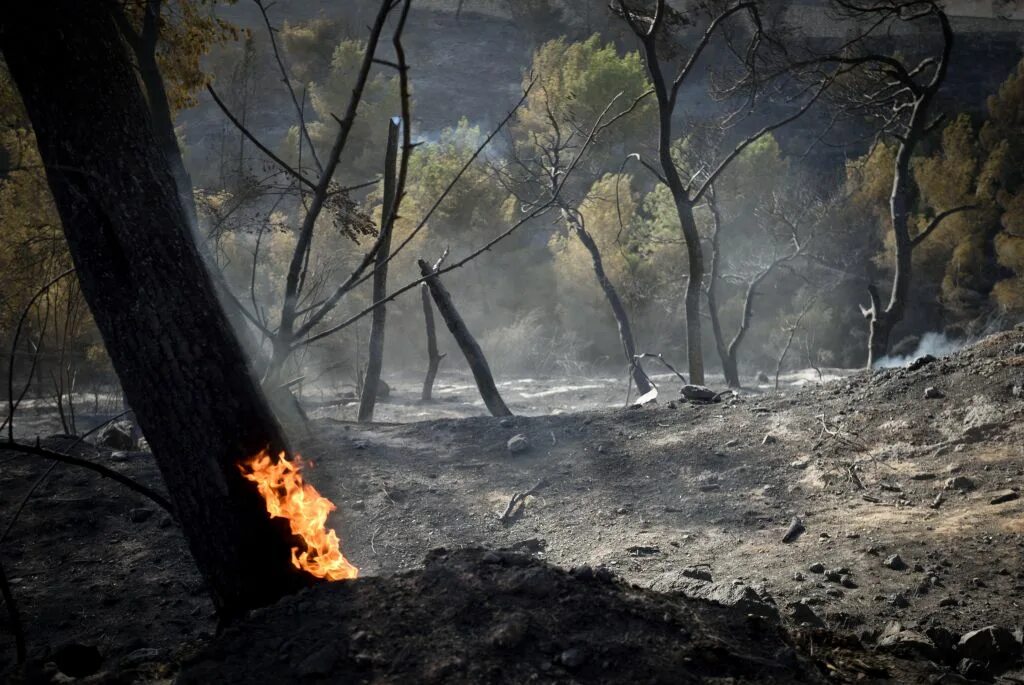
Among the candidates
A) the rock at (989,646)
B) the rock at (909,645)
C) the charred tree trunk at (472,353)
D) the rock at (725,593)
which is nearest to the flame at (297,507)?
the rock at (725,593)

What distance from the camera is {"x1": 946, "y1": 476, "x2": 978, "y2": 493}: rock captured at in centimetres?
526

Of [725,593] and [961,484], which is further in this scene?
[961,484]

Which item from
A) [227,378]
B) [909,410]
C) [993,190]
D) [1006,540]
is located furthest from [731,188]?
[227,378]

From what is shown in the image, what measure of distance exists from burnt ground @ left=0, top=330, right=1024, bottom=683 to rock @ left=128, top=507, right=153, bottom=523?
0.07ft

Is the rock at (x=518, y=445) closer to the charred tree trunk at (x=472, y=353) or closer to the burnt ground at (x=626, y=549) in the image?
the burnt ground at (x=626, y=549)

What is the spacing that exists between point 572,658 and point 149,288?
2.03m

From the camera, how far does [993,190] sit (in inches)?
1089

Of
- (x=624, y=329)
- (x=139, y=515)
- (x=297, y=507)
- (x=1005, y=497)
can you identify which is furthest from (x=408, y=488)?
(x=624, y=329)

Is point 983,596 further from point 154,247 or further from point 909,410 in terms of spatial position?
point 154,247

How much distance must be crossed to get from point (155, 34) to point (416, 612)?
7.27 metres

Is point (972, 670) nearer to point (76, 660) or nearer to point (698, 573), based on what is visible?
point (698, 573)

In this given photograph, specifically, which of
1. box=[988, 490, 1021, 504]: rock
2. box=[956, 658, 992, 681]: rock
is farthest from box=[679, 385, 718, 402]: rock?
box=[956, 658, 992, 681]: rock

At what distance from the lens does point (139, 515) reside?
5.98 metres

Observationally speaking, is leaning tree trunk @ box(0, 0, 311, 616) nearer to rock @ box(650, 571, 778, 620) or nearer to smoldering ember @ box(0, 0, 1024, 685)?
smoldering ember @ box(0, 0, 1024, 685)
